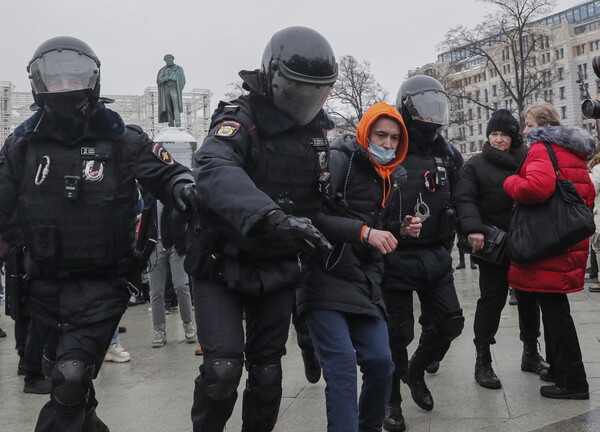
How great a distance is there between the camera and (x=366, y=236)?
3.10 meters

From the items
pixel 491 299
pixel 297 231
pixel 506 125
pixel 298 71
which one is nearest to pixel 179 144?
pixel 506 125

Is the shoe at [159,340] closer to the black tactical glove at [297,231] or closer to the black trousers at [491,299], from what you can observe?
the black trousers at [491,299]

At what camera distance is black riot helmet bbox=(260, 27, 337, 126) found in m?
3.06

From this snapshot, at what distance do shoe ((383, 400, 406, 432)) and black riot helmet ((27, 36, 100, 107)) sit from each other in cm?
239

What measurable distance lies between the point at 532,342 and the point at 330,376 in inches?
98.0

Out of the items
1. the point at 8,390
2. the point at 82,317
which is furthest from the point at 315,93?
the point at 8,390

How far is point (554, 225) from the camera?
14.1 feet

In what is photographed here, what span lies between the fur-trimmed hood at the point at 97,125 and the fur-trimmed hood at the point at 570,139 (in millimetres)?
2696

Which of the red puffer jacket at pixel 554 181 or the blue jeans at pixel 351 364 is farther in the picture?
the red puffer jacket at pixel 554 181

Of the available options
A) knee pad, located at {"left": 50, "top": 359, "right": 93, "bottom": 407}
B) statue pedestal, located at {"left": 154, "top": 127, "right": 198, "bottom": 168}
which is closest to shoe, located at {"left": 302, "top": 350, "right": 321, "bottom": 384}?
knee pad, located at {"left": 50, "top": 359, "right": 93, "bottom": 407}

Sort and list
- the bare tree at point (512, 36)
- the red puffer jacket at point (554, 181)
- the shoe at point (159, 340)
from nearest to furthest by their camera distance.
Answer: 1. the red puffer jacket at point (554, 181)
2. the shoe at point (159, 340)
3. the bare tree at point (512, 36)

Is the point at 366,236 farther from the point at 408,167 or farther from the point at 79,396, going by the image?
the point at 79,396

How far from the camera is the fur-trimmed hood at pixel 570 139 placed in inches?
171

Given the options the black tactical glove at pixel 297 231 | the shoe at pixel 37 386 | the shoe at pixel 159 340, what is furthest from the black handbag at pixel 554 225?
the shoe at pixel 159 340
